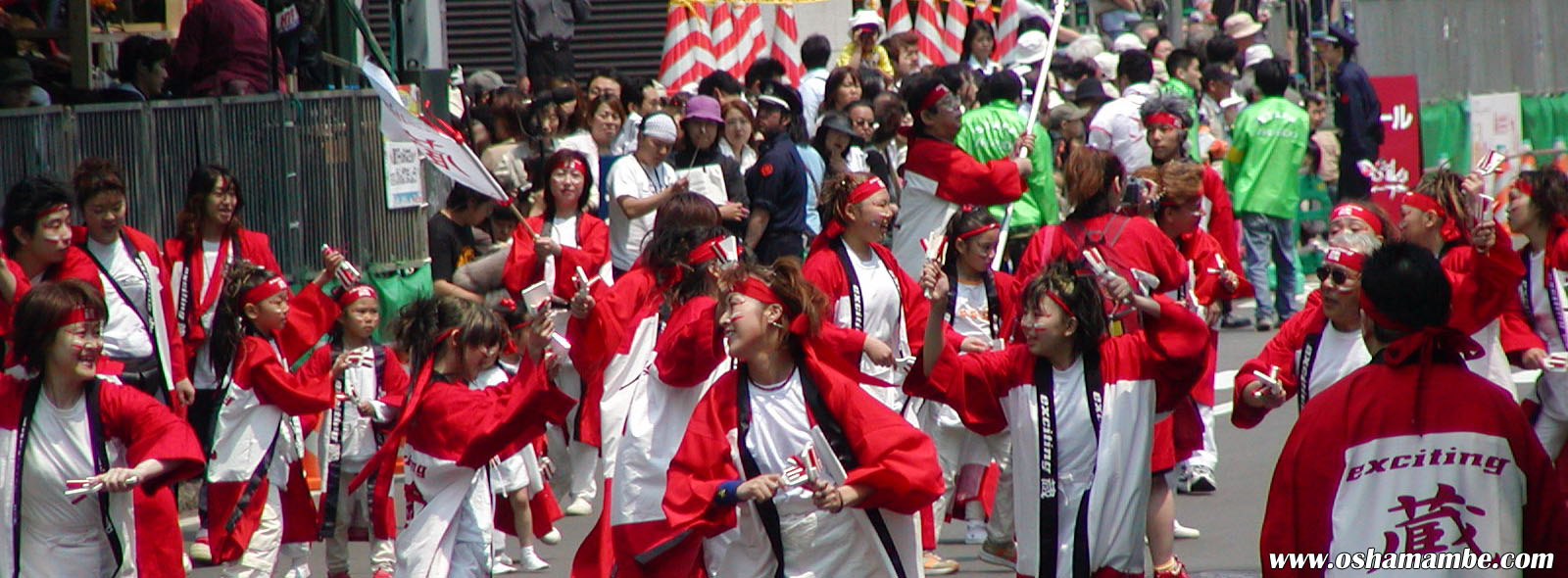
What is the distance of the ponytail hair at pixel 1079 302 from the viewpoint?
20.7 ft

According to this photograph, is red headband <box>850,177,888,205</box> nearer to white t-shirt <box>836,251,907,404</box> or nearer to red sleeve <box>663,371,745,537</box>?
white t-shirt <box>836,251,907,404</box>

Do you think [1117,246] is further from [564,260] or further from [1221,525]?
[564,260]

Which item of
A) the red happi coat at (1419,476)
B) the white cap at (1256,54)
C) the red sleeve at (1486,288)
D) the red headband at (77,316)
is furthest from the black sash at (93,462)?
the white cap at (1256,54)

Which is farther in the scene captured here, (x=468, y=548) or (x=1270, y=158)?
(x=1270, y=158)

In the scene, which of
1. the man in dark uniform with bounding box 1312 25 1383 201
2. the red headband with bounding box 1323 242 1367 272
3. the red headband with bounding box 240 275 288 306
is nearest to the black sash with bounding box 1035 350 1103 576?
the red headband with bounding box 1323 242 1367 272

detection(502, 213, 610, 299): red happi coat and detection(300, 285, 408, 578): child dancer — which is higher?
detection(502, 213, 610, 299): red happi coat

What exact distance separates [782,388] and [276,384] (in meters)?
3.02

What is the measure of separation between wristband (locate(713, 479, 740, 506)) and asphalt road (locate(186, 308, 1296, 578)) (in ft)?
9.48

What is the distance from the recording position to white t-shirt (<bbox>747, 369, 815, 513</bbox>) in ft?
19.4

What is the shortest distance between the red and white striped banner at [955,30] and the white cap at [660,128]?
27.7ft

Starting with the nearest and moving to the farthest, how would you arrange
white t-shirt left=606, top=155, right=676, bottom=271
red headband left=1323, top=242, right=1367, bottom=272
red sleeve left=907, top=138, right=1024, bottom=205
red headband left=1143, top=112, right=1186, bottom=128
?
red headband left=1323, top=242, right=1367, bottom=272, red sleeve left=907, top=138, right=1024, bottom=205, red headband left=1143, top=112, right=1186, bottom=128, white t-shirt left=606, top=155, right=676, bottom=271

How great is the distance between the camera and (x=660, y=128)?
11641 millimetres

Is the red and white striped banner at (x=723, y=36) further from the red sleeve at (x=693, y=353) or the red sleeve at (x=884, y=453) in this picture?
the red sleeve at (x=884, y=453)

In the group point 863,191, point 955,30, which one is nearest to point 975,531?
point 863,191
